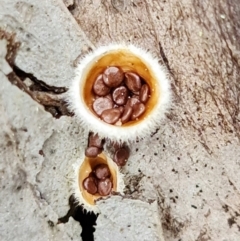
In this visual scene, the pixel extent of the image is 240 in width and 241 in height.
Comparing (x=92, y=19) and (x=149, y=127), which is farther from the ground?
(x=92, y=19)

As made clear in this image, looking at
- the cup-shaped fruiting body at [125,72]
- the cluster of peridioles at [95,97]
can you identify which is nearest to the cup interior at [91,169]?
the cluster of peridioles at [95,97]

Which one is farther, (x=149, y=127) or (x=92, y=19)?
(x=92, y=19)

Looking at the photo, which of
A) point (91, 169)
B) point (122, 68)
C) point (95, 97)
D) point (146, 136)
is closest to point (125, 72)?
point (122, 68)

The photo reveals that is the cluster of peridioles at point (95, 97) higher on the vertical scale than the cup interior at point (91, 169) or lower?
higher

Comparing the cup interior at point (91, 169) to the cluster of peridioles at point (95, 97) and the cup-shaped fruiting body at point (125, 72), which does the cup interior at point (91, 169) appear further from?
the cup-shaped fruiting body at point (125, 72)

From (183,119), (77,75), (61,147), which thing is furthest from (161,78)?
(61,147)

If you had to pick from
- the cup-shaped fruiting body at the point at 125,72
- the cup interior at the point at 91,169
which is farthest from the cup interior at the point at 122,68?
Answer: the cup interior at the point at 91,169

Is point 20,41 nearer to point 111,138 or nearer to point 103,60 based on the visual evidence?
point 103,60
